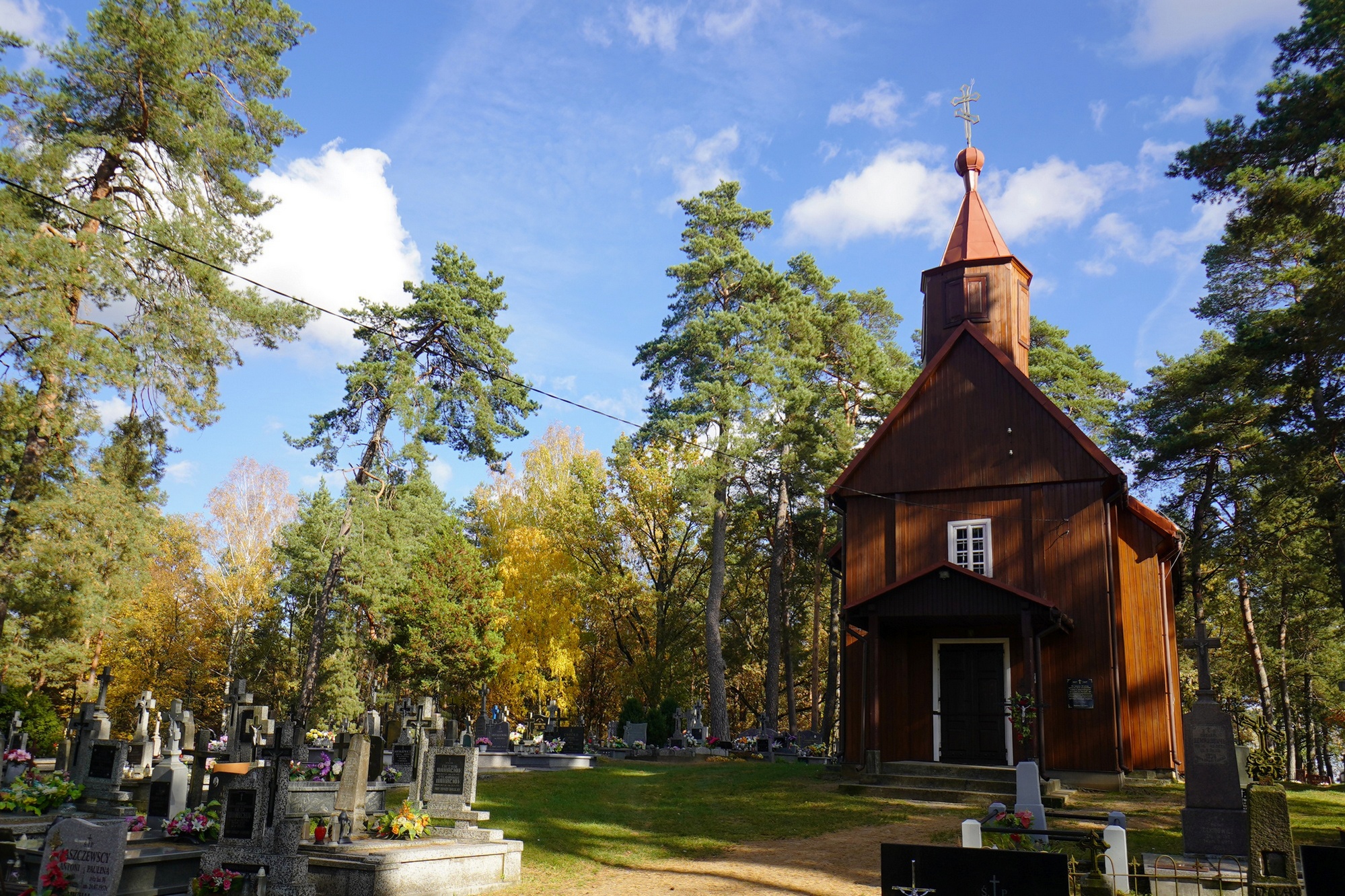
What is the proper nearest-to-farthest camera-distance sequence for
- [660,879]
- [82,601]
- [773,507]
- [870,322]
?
[660,879]
[82,601]
[773,507]
[870,322]

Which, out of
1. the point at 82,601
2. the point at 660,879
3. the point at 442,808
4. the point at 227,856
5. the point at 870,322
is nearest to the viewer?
the point at 227,856

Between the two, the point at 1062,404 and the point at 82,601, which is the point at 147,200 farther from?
the point at 1062,404

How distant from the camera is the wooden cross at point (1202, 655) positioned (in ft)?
38.1

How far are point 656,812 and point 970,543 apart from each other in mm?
8517

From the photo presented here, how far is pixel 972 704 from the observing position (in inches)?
738

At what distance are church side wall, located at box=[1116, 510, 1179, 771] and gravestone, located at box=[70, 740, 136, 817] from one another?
16731 millimetres

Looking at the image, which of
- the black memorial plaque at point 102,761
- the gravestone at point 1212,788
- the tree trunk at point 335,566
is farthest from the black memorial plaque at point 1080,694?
the tree trunk at point 335,566

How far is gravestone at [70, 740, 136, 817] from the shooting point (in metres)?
12.5

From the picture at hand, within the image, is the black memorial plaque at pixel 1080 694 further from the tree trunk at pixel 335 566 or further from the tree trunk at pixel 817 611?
the tree trunk at pixel 335 566

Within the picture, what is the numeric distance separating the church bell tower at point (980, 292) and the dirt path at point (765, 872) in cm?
1284

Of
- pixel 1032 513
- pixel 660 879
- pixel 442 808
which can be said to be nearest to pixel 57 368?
pixel 442 808

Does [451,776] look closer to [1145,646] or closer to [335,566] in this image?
[1145,646]

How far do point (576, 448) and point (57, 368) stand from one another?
85.3ft

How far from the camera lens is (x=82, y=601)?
58.8 ft
